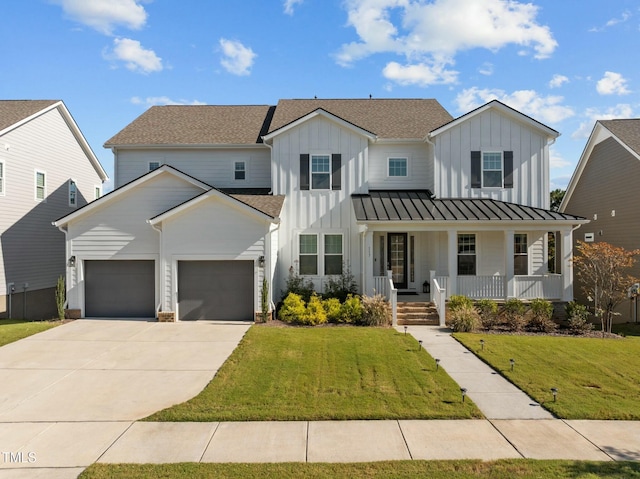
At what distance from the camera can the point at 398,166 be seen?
56.4 ft

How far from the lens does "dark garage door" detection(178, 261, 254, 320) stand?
46.4 feet

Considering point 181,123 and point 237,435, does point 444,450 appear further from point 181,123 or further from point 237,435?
point 181,123

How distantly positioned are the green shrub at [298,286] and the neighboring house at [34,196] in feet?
34.5

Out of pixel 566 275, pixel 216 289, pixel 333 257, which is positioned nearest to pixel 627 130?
pixel 566 275

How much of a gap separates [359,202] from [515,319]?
263 inches

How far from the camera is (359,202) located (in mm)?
15492

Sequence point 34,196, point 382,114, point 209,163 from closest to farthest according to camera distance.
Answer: point 34,196 < point 209,163 < point 382,114

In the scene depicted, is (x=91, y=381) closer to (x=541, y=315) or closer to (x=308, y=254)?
(x=308, y=254)

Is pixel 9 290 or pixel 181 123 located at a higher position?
pixel 181 123

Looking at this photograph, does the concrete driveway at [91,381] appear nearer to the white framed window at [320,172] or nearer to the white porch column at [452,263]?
the white framed window at [320,172]

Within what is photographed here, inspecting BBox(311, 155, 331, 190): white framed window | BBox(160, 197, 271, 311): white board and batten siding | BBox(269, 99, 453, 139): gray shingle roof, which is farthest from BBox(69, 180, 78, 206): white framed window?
BBox(311, 155, 331, 190): white framed window

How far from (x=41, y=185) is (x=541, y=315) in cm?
2075

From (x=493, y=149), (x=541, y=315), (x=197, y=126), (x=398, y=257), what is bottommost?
(x=541, y=315)

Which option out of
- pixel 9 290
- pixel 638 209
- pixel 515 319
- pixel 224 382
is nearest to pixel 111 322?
pixel 9 290
